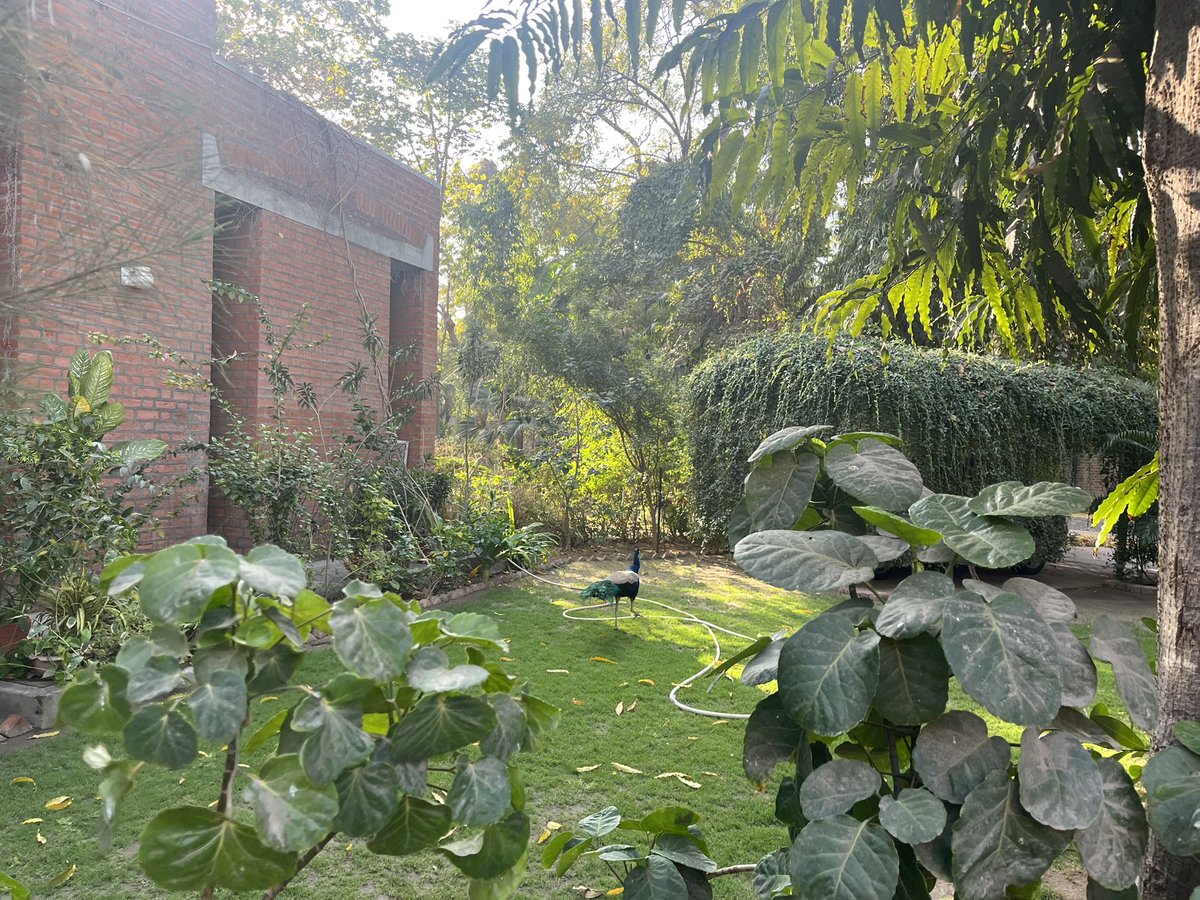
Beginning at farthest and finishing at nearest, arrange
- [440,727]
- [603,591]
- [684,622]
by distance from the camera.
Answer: [684,622], [603,591], [440,727]

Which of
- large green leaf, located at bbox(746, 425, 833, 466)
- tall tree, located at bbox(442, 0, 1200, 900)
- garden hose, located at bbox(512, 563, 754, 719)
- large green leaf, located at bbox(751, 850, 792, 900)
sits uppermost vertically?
tall tree, located at bbox(442, 0, 1200, 900)

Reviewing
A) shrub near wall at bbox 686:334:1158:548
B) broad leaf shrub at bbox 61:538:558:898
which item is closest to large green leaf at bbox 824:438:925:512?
broad leaf shrub at bbox 61:538:558:898

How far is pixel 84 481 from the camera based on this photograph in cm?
408

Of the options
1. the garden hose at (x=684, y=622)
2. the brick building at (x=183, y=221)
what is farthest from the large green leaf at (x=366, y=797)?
the garden hose at (x=684, y=622)

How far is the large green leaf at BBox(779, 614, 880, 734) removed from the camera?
3.19ft

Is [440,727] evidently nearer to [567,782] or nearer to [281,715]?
[281,715]

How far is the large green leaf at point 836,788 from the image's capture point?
1.01 m

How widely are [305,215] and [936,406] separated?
6.50m

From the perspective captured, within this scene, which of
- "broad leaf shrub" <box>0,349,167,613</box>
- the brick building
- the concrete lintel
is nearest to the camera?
the brick building

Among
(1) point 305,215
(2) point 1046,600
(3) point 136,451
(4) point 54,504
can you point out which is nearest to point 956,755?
(2) point 1046,600

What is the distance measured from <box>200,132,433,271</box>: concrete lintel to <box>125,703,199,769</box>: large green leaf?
5.24 m

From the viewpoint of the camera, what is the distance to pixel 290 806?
0.76 meters

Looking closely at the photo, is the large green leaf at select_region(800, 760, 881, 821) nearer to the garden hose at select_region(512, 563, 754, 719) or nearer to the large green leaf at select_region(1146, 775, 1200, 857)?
the large green leaf at select_region(1146, 775, 1200, 857)

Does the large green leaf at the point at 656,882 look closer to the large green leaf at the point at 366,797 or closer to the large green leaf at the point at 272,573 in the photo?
the large green leaf at the point at 366,797
